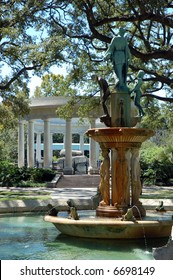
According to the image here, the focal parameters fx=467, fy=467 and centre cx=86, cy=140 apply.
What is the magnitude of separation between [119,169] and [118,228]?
2313 mm

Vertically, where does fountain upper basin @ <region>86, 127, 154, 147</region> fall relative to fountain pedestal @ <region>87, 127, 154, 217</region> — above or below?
above

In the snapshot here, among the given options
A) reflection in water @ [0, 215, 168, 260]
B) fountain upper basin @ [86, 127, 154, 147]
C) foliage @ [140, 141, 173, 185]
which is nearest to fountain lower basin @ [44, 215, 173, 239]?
reflection in water @ [0, 215, 168, 260]

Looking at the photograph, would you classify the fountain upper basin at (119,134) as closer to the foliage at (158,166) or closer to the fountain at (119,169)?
the fountain at (119,169)

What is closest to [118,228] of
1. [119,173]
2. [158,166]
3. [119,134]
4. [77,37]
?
[119,173]

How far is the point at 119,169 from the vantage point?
1402 centimetres

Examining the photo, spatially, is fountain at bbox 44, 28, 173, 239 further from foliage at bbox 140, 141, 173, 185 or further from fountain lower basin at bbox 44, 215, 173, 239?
foliage at bbox 140, 141, 173, 185

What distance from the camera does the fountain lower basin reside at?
12.2 meters

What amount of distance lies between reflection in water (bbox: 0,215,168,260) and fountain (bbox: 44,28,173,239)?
0.29 m

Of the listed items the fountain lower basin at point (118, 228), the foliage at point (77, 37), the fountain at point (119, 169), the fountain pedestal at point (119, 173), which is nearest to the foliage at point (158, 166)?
the foliage at point (77, 37)

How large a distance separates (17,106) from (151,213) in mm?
20955

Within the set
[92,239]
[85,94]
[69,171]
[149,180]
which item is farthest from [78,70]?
[92,239]

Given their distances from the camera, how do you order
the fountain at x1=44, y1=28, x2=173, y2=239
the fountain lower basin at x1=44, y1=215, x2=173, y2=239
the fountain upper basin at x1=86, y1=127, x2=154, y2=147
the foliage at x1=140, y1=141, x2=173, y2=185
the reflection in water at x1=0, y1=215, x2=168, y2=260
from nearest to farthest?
1. the reflection in water at x1=0, y1=215, x2=168, y2=260
2. the fountain lower basin at x1=44, y1=215, x2=173, y2=239
3. the fountain at x1=44, y1=28, x2=173, y2=239
4. the fountain upper basin at x1=86, y1=127, x2=154, y2=147
5. the foliage at x1=140, y1=141, x2=173, y2=185

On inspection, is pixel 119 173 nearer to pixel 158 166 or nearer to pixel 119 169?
pixel 119 169

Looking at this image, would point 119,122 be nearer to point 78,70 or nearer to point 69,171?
point 78,70
